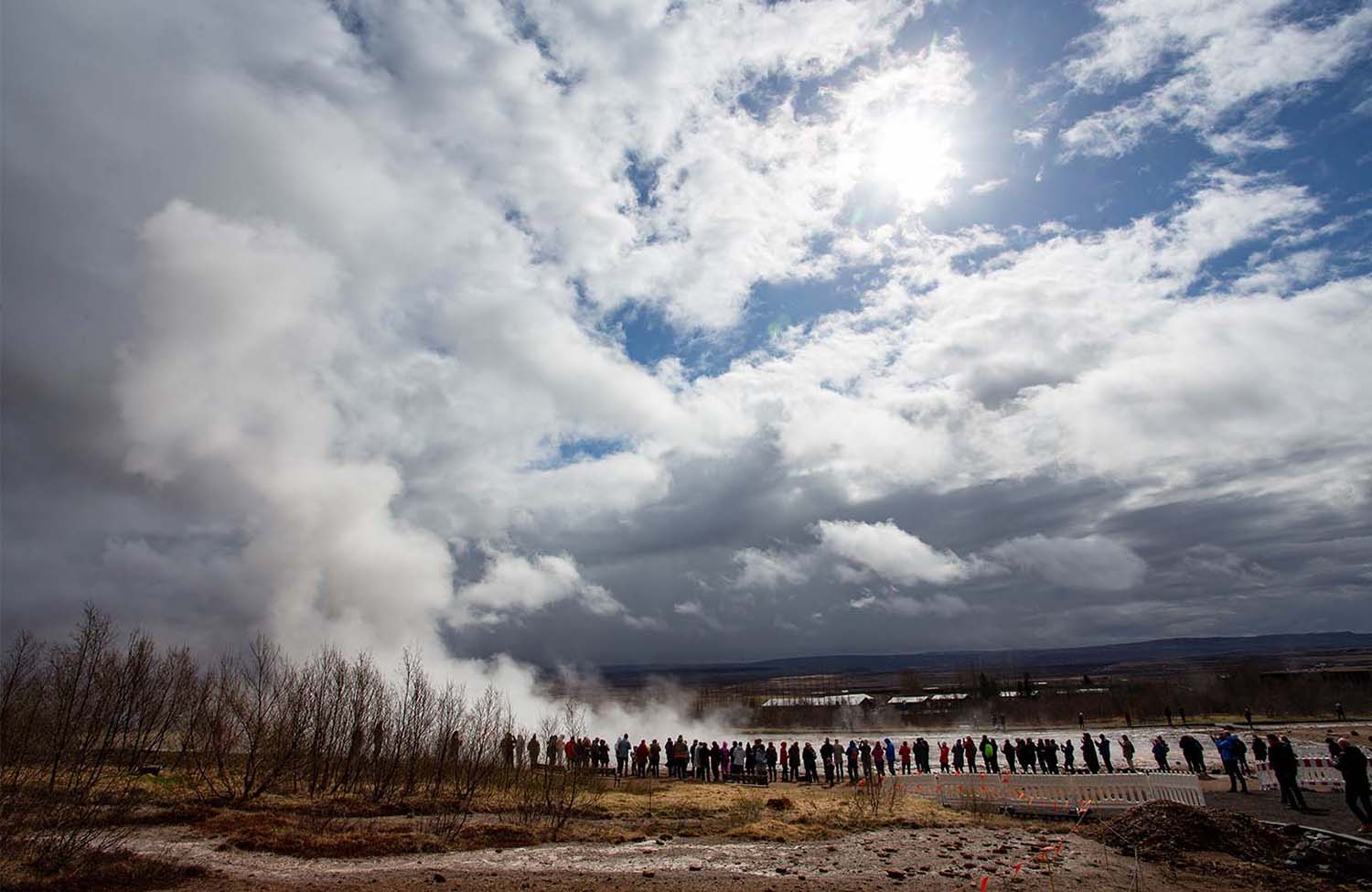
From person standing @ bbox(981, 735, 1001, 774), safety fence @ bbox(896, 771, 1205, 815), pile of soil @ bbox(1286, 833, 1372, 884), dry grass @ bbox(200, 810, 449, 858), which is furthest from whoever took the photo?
person standing @ bbox(981, 735, 1001, 774)

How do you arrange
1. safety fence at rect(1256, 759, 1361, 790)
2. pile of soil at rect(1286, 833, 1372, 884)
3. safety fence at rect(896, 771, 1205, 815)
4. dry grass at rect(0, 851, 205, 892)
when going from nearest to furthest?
dry grass at rect(0, 851, 205, 892) < pile of soil at rect(1286, 833, 1372, 884) < safety fence at rect(896, 771, 1205, 815) < safety fence at rect(1256, 759, 1361, 790)

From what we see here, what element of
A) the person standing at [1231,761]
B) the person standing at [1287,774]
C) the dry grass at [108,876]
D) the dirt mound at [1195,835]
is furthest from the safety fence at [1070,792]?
the dry grass at [108,876]

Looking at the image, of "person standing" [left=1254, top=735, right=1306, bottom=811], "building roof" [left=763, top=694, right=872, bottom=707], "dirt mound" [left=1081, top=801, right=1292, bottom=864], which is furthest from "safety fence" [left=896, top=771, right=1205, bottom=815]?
"building roof" [left=763, top=694, right=872, bottom=707]

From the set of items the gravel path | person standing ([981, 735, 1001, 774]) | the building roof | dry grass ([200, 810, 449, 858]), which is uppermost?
the building roof

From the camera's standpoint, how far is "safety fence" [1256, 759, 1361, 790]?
26739mm

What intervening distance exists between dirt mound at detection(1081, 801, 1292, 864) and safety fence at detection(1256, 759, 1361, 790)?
9.95 metres

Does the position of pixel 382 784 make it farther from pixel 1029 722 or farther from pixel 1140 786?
pixel 1029 722

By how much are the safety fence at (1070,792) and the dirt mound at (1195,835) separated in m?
3.59

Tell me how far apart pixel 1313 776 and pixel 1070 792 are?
898cm

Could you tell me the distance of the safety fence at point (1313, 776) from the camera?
87.7 feet

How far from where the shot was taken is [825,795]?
3156 cm

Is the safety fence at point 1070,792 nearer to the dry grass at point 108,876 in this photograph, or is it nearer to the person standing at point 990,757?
the person standing at point 990,757

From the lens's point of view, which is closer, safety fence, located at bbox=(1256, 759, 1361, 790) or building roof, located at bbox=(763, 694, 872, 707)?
safety fence, located at bbox=(1256, 759, 1361, 790)

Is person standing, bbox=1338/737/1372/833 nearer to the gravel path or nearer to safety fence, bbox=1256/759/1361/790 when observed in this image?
the gravel path
